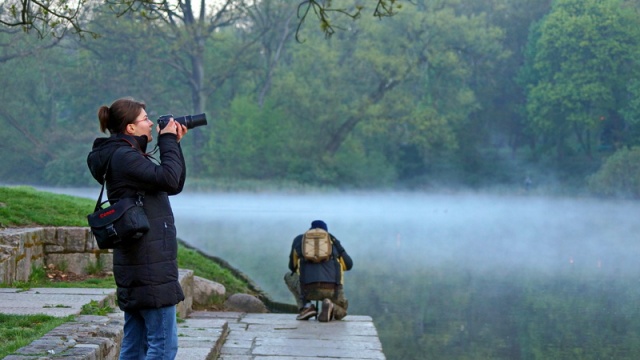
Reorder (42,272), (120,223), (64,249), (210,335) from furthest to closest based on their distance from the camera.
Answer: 1. (64,249)
2. (42,272)
3. (210,335)
4. (120,223)

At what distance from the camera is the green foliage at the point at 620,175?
47875 millimetres

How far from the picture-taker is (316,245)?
11.3 m

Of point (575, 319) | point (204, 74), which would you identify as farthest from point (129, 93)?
point (575, 319)

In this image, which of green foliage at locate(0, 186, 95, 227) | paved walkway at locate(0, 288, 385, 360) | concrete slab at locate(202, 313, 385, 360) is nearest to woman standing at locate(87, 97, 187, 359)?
paved walkway at locate(0, 288, 385, 360)

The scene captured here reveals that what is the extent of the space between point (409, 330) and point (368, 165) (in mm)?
44090

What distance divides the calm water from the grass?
96.5 inches

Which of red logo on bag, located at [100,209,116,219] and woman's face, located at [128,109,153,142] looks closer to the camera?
red logo on bag, located at [100,209,116,219]

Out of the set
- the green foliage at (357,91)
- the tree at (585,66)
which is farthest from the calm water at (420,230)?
the tree at (585,66)

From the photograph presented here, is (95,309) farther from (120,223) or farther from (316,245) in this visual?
(316,245)

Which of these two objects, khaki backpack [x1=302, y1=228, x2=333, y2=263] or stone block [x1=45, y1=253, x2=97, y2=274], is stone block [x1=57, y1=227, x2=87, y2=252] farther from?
khaki backpack [x1=302, y1=228, x2=333, y2=263]

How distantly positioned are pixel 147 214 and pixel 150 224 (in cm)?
6

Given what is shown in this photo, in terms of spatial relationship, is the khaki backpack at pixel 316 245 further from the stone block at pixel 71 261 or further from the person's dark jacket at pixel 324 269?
the stone block at pixel 71 261

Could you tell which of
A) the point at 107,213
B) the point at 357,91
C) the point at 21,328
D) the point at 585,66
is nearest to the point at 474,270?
the point at 21,328

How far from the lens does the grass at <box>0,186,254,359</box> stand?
21.3 ft
